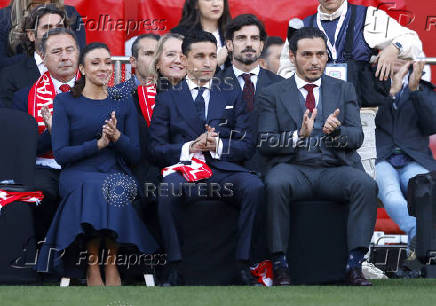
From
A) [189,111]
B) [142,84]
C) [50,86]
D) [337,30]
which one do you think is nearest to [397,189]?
[337,30]

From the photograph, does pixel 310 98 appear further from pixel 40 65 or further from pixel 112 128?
pixel 40 65

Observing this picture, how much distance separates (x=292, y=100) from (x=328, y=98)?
272 millimetres

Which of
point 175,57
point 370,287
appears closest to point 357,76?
point 175,57

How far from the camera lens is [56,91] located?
27.8 feet

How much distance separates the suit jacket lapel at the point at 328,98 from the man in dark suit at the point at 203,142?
574 mm

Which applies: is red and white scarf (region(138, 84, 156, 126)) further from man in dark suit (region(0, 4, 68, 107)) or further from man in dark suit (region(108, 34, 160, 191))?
man in dark suit (region(0, 4, 68, 107))

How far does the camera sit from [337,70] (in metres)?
8.56

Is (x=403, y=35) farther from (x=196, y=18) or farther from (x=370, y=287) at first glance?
(x=370, y=287)

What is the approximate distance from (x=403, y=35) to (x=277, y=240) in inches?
91.3

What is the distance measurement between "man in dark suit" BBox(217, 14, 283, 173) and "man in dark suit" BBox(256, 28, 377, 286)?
1.02 ft

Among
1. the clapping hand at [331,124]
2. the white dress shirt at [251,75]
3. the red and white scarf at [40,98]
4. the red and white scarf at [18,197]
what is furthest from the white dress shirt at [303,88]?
the red and white scarf at [18,197]

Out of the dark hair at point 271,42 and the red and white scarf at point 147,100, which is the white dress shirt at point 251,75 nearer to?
the red and white scarf at point 147,100

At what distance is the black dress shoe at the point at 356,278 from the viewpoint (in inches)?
291

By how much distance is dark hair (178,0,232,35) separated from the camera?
9.27 metres
